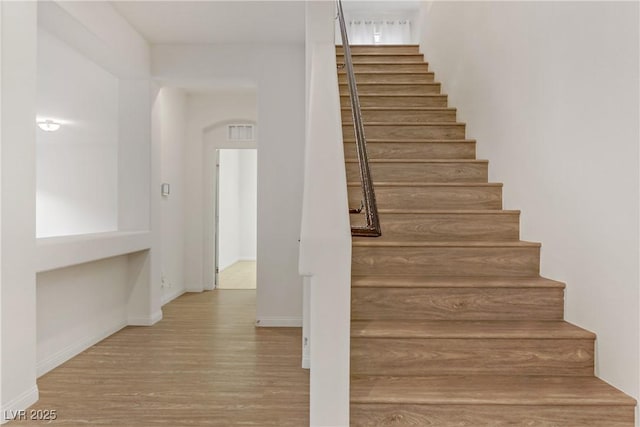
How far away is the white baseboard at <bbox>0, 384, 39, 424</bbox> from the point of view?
257 cm

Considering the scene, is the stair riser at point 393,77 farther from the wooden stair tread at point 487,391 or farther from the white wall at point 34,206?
the wooden stair tread at point 487,391

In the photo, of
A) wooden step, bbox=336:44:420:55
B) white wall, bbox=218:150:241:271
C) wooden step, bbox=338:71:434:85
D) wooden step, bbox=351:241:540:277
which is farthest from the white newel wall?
white wall, bbox=218:150:241:271

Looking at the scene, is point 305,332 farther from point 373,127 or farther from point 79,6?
point 79,6

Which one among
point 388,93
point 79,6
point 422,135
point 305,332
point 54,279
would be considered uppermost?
point 79,6

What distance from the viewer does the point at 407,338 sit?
1979 millimetres

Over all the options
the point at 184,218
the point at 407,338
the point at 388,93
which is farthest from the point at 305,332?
the point at 184,218

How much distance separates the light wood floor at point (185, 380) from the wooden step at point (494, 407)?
0.93 meters

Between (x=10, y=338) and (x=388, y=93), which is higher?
(x=388, y=93)

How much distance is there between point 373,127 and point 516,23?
1267mm

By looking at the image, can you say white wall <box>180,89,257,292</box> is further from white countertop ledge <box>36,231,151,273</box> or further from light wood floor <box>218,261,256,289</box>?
white countertop ledge <box>36,231,151,273</box>

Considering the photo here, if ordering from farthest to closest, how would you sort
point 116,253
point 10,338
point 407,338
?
point 116,253 < point 10,338 < point 407,338

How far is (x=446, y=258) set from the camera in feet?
8.13

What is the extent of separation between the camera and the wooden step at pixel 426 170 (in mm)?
3227

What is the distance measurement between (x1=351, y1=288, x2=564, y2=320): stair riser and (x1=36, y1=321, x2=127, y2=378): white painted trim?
253 cm
